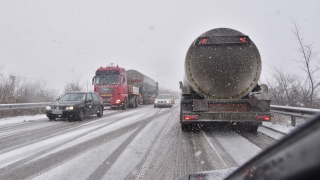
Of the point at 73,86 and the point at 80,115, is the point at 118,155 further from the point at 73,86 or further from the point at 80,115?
the point at 73,86

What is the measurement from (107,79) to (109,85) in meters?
0.55

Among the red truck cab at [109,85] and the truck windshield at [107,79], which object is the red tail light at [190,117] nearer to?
the red truck cab at [109,85]

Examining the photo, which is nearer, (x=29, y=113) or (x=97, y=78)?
(x=29, y=113)

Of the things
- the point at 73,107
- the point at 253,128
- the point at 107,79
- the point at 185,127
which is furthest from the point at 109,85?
the point at 253,128

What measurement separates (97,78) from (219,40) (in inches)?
615

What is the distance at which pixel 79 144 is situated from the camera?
21.3ft

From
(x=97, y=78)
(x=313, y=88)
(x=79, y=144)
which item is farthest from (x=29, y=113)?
(x=313, y=88)

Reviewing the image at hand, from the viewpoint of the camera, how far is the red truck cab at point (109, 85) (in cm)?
2103

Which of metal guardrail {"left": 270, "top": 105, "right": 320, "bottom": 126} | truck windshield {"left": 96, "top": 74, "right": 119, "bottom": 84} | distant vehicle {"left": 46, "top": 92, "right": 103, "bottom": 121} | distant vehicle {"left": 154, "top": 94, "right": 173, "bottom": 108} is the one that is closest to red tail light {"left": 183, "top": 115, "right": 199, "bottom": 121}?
metal guardrail {"left": 270, "top": 105, "right": 320, "bottom": 126}

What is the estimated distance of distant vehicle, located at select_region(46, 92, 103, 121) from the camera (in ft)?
39.9

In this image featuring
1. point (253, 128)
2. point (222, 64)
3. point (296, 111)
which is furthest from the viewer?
point (253, 128)

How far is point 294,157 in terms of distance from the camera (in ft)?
2.52

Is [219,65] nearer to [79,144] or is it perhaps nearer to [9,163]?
[79,144]

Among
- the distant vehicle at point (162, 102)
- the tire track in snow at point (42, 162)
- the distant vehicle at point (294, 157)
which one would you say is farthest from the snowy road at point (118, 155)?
the distant vehicle at point (162, 102)
